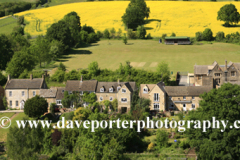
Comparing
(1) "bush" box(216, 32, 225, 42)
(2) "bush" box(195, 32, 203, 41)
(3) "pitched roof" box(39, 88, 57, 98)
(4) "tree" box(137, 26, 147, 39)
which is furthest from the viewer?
(4) "tree" box(137, 26, 147, 39)

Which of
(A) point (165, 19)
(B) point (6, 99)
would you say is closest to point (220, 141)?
(B) point (6, 99)

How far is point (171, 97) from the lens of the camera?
7488 centimetres

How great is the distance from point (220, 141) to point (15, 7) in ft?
487

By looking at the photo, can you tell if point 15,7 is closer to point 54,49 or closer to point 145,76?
point 54,49

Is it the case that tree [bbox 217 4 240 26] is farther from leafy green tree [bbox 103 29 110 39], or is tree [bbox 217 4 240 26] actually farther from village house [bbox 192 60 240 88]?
village house [bbox 192 60 240 88]

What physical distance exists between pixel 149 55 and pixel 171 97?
1725 inches

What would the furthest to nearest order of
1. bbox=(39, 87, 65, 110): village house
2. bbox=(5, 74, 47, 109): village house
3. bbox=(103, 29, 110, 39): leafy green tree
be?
bbox=(103, 29, 110, 39): leafy green tree → bbox=(5, 74, 47, 109): village house → bbox=(39, 87, 65, 110): village house

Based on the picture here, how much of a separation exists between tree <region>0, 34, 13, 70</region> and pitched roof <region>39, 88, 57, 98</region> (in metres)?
30.7

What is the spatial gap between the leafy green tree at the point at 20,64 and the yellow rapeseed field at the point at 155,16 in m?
50.9

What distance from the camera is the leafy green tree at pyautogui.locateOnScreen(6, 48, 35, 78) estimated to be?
92.0m

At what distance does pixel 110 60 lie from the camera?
367 feet

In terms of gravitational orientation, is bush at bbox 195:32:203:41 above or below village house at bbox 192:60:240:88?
above

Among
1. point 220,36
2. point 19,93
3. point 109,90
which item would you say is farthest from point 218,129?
point 220,36

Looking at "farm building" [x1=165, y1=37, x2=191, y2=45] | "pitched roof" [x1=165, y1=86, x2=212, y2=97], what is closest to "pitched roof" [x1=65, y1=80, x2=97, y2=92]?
"pitched roof" [x1=165, y1=86, x2=212, y2=97]
